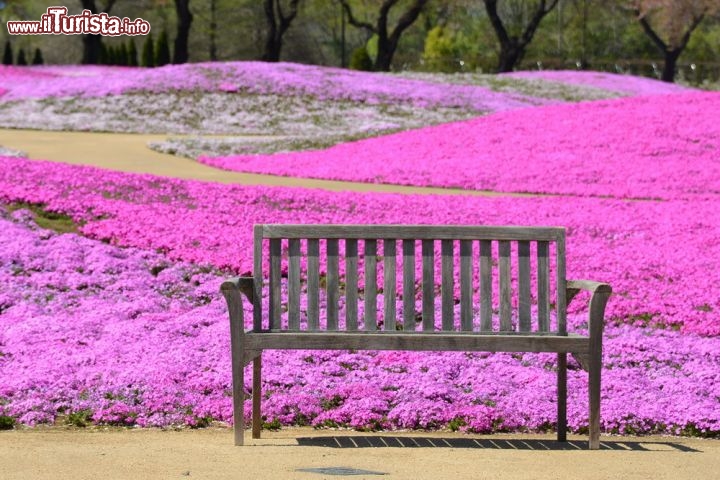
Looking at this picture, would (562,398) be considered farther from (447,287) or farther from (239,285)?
(239,285)

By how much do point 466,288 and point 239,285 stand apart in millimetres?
1648

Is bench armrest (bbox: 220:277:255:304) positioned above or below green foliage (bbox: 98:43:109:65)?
below

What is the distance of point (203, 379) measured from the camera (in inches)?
382

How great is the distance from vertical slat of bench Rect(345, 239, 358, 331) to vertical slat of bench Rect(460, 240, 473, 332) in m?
0.78

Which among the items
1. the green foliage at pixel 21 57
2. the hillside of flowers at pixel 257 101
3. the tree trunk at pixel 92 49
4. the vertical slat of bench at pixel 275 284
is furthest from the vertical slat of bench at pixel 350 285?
the green foliage at pixel 21 57

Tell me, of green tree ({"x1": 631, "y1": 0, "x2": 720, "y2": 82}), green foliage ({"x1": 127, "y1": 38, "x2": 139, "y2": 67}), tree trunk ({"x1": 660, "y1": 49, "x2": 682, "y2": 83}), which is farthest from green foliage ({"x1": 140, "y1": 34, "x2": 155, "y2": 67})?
tree trunk ({"x1": 660, "y1": 49, "x2": 682, "y2": 83})

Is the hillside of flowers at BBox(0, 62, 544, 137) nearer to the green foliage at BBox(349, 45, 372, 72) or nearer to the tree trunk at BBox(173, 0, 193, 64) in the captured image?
the green foliage at BBox(349, 45, 372, 72)

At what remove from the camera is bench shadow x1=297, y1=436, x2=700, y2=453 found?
8039 mm

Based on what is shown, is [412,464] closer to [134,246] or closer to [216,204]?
[134,246]

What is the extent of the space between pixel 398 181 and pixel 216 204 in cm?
723

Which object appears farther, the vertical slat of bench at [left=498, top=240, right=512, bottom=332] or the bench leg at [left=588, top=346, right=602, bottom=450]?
the vertical slat of bench at [left=498, top=240, right=512, bottom=332]

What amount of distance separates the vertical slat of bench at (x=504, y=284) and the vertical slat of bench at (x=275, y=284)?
163cm

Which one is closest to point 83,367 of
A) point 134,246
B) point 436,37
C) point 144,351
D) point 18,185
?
point 144,351

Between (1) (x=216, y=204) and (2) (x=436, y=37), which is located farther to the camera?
(2) (x=436, y=37)
